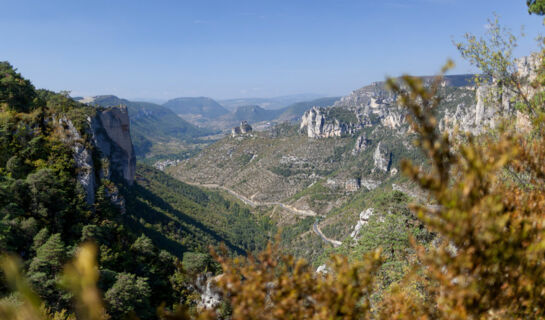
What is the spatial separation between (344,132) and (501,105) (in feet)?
609

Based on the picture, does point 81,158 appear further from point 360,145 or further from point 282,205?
point 360,145

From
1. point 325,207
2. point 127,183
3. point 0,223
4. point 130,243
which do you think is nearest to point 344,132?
point 325,207

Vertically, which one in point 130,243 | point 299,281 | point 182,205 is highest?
point 299,281

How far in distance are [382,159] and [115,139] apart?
12196 centimetres

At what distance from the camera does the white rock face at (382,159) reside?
14094 cm

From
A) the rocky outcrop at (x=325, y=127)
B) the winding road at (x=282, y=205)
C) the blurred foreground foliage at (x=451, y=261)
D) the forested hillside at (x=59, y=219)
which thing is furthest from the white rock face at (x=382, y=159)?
the blurred foreground foliage at (x=451, y=261)

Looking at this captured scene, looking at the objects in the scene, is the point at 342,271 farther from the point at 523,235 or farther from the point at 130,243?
the point at 130,243

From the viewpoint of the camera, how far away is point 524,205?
427 cm

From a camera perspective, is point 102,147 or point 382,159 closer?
point 102,147

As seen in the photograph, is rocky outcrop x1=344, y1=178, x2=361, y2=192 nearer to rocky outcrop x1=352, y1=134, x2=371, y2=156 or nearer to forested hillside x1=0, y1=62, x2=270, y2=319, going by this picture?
rocky outcrop x1=352, y1=134, x2=371, y2=156

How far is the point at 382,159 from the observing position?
142375 millimetres

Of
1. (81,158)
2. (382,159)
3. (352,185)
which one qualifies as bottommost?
A: (352,185)

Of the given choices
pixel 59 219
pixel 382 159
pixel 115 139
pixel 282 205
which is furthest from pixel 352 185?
pixel 59 219

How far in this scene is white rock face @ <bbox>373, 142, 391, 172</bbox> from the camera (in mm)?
140938
